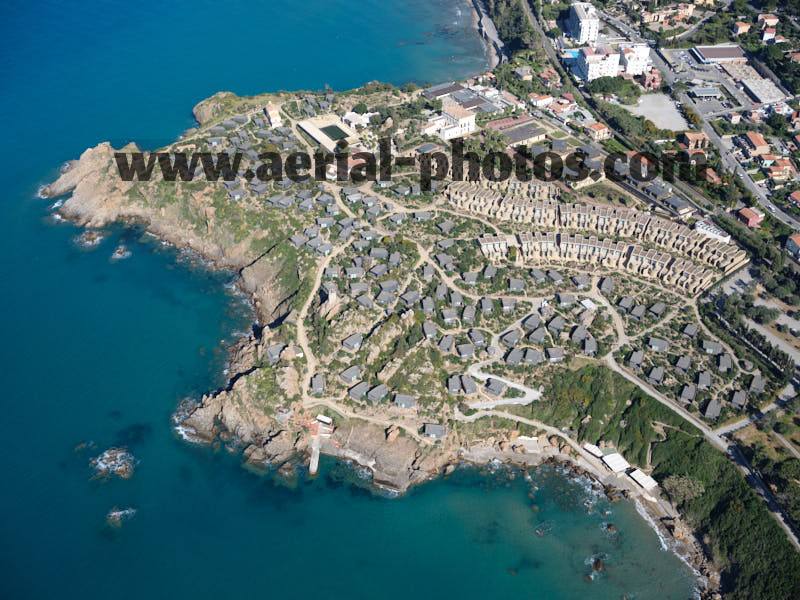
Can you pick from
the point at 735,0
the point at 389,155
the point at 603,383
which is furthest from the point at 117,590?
the point at 735,0

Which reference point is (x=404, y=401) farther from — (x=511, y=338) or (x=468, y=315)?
(x=511, y=338)

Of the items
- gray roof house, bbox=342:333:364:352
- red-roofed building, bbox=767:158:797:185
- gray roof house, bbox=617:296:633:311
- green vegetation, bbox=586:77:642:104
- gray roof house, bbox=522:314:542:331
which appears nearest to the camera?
gray roof house, bbox=342:333:364:352

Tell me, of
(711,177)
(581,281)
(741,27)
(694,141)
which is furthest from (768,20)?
(581,281)

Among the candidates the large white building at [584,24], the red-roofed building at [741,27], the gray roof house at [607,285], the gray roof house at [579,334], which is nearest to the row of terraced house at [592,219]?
the gray roof house at [607,285]

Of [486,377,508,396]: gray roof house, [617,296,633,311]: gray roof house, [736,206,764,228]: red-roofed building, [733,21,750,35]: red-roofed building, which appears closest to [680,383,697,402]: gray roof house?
[617,296,633,311]: gray roof house

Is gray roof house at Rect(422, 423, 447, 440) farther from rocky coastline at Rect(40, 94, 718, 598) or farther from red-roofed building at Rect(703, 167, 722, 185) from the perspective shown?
red-roofed building at Rect(703, 167, 722, 185)
